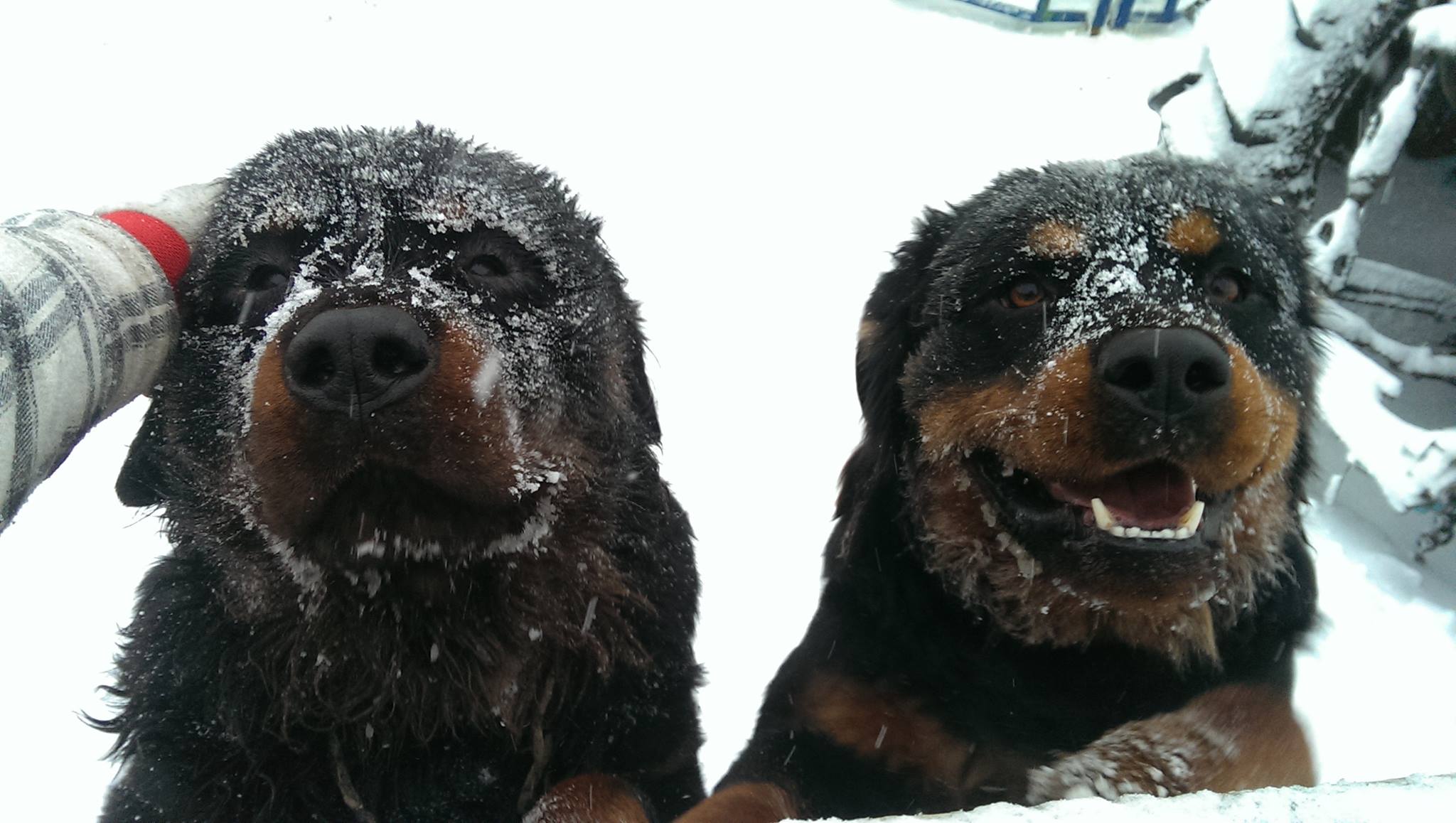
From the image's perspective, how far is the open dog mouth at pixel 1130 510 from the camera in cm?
212

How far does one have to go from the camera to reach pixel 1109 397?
201 centimetres

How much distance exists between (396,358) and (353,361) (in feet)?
0.26

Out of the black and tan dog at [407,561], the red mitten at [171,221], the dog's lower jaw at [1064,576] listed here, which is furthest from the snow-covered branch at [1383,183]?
the red mitten at [171,221]

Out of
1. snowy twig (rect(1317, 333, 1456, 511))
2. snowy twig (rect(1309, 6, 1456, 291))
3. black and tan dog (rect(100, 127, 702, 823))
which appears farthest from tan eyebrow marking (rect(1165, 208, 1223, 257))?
snowy twig (rect(1309, 6, 1456, 291))

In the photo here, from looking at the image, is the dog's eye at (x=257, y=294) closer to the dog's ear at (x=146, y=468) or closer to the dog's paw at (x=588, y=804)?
the dog's ear at (x=146, y=468)

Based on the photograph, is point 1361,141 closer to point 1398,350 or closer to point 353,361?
point 1398,350

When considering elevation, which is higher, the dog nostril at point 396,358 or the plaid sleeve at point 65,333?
the dog nostril at point 396,358

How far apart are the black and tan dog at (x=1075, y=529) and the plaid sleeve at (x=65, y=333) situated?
5.37ft

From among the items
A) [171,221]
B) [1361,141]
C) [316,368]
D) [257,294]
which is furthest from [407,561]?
[1361,141]

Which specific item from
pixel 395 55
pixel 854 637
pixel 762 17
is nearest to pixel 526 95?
pixel 395 55

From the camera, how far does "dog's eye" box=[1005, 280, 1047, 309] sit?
244 cm

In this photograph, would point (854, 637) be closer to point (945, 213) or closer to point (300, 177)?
point (945, 213)

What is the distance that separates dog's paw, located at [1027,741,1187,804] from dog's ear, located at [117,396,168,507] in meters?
2.30

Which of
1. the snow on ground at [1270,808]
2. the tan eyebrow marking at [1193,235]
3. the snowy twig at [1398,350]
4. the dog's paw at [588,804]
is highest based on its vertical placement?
the tan eyebrow marking at [1193,235]
